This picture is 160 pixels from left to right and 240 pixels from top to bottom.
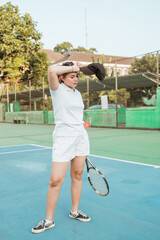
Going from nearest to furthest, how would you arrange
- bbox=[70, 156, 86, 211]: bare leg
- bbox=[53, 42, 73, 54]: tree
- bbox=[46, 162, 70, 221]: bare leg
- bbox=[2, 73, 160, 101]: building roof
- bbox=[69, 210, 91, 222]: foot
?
bbox=[46, 162, 70, 221]: bare leg → bbox=[70, 156, 86, 211]: bare leg → bbox=[69, 210, 91, 222]: foot → bbox=[2, 73, 160, 101]: building roof → bbox=[53, 42, 73, 54]: tree

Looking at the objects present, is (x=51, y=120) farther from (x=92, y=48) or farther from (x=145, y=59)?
(x=92, y=48)

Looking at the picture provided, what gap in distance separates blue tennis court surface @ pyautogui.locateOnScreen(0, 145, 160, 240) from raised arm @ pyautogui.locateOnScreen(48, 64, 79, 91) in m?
1.44

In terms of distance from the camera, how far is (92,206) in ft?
11.8

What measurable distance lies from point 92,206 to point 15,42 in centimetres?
2815

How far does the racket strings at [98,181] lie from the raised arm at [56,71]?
1.08m

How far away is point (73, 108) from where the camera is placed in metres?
2.86

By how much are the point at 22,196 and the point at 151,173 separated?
2450 mm

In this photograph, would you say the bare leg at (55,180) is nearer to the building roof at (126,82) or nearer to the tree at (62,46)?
the building roof at (126,82)

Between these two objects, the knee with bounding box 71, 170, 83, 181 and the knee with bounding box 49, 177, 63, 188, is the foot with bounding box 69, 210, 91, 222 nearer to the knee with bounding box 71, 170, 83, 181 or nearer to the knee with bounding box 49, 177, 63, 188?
Answer: the knee with bounding box 71, 170, 83, 181

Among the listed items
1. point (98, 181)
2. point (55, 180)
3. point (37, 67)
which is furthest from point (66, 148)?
point (37, 67)

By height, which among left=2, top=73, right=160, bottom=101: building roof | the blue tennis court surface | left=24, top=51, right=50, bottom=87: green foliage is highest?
left=24, top=51, right=50, bottom=87: green foliage

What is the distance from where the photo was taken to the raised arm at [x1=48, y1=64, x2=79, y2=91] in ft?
8.58

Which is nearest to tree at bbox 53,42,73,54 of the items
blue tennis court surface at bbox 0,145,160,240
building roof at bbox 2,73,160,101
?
building roof at bbox 2,73,160,101

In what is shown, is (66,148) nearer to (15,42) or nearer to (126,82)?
(126,82)
